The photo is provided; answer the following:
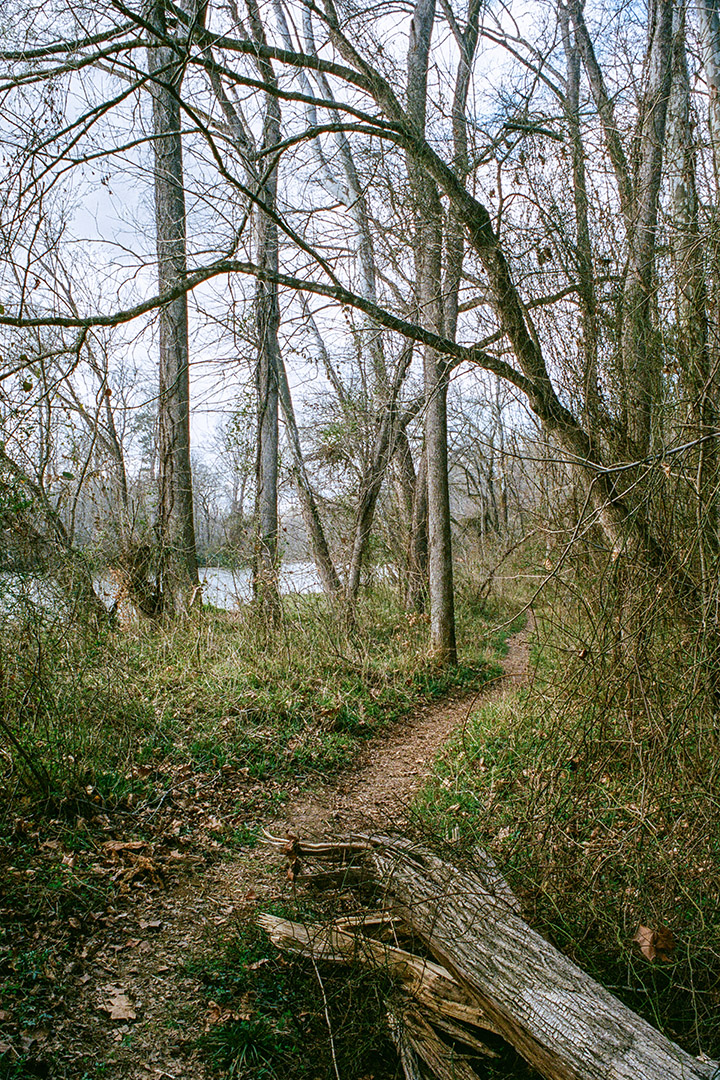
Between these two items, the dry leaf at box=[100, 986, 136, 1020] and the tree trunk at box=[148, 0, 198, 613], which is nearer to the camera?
the dry leaf at box=[100, 986, 136, 1020]

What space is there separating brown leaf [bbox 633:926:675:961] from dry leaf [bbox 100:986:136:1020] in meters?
2.32

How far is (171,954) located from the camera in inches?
Answer: 129

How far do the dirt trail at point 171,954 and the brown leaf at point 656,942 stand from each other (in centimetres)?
130

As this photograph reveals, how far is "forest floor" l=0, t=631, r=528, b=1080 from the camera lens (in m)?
2.64

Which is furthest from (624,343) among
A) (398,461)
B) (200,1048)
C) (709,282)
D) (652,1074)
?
(398,461)

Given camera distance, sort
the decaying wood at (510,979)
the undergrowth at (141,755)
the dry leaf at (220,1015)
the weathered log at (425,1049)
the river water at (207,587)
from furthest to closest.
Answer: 1. the river water at (207,587)
2. the undergrowth at (141,755)
3. the dry leaf at (220,1015)
4. the weathered log at (425,1049)
5. the decaying wood at (510,979)

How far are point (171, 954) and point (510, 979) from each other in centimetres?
176

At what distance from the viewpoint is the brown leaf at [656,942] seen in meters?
2.86

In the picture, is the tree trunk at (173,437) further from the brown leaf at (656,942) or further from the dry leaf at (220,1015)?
the brown leaf at (656,942)

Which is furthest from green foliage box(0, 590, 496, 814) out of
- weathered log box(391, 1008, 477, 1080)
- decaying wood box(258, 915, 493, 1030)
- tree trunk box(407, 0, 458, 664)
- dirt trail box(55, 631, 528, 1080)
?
weathered log box(391, 1008, 477, 1080)

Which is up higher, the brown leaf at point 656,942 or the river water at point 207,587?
the river water at point 207,587

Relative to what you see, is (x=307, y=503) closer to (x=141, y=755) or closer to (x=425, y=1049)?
(x=141, y=755)

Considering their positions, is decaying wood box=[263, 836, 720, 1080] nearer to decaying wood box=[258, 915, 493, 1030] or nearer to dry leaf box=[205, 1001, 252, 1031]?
decaying wood box=[258, 915, 493, 1030]

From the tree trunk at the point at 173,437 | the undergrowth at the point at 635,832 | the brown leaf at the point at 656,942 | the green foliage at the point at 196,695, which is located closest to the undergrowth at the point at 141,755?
the green foliage at the point at 196,695
